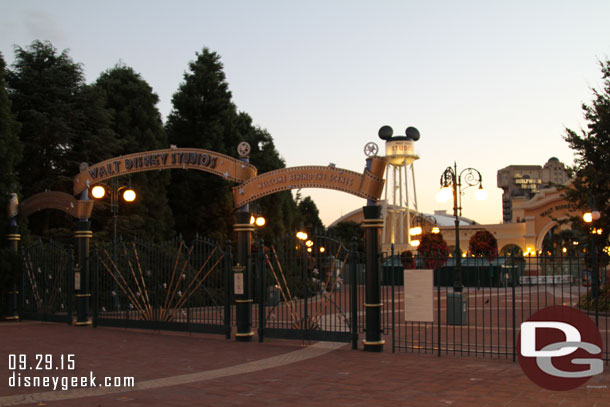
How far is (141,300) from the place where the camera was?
1797cm

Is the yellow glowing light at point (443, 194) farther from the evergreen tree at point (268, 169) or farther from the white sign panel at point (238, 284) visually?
the evergreen tree at point (268, 169)

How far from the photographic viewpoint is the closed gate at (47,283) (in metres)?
19.9

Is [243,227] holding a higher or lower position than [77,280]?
higher

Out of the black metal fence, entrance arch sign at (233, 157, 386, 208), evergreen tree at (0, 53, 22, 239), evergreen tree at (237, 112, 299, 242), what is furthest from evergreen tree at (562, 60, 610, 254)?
evergreen tree at (237, 112, 299, 242)

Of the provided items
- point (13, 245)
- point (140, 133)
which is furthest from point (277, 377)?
point (140, 133)

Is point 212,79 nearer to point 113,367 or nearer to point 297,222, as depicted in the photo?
point 297,222

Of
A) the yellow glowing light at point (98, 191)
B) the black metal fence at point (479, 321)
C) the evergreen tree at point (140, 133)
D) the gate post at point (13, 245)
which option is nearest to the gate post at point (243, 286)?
the black metal fence at point (479, 321)

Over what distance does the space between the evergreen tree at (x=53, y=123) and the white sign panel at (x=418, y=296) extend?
70.5 ft

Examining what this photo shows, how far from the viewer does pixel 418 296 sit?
43.1 ft

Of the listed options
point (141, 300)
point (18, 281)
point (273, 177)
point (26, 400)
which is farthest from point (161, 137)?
point (26, 400)

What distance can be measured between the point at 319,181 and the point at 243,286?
314 cm

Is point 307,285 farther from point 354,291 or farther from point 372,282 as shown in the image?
point 372,282

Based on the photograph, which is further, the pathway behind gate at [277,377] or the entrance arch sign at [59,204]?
the entrance arch sign at [59,204]

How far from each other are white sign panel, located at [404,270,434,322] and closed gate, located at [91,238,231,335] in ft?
15.3
